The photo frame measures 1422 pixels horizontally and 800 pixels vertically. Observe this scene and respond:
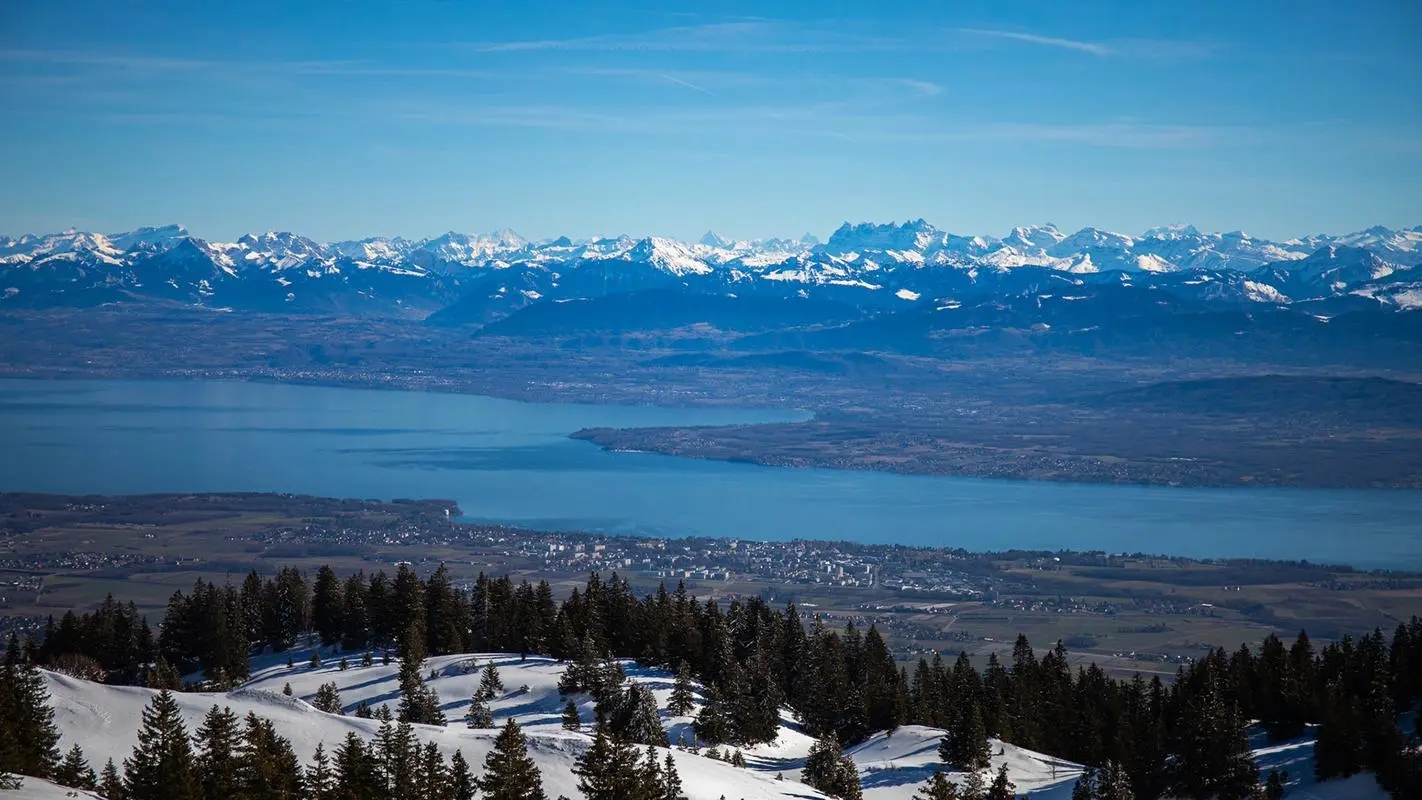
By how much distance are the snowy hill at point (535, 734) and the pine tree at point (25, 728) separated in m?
1.00

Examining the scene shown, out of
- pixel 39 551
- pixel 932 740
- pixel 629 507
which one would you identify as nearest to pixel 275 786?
pixel 932 740

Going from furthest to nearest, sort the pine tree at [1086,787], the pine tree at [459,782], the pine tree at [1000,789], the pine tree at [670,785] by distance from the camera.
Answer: the pine tree at [1000,789], the pine tree at [1086,787], the pine tree at [459,782], the pine tree at [670,785]

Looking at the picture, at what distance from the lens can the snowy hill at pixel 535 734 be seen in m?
42.4

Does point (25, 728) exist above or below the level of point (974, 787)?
above

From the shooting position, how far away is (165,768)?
36.2 meters

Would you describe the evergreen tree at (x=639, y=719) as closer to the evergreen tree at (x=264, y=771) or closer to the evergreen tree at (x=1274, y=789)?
the evergreen tree at (x=264, y=771)

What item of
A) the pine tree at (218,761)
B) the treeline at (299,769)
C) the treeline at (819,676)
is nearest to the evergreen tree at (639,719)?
the treeline at (819,676)

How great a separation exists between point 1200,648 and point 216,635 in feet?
240

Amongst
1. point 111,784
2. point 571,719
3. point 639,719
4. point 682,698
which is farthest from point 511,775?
point 682,698

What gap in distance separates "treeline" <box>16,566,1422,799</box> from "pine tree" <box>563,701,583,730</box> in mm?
1088

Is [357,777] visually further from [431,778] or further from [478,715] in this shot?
[478,715]

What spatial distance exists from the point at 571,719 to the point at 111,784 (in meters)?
17.1

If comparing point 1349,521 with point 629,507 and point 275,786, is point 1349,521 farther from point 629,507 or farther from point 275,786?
point 275,786

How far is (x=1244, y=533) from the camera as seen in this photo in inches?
6471
